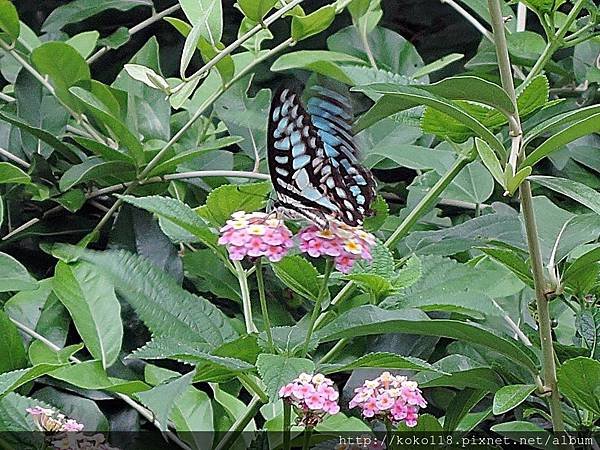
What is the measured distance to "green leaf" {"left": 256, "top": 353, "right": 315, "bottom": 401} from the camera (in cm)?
49

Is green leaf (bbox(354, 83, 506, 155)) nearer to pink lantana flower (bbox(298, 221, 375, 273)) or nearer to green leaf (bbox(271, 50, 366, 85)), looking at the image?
pink lantana flower (bbox(298, 221, 375, 273))

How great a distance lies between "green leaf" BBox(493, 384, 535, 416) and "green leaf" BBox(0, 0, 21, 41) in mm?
670

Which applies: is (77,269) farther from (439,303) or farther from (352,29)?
(352,29)

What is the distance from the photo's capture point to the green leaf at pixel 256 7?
70 cm

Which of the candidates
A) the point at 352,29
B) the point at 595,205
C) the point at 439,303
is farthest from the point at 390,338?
the point at 352,29

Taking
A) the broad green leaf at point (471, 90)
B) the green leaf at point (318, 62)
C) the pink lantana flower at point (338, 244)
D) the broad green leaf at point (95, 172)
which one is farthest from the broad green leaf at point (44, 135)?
the broad green leaf at point (471, 90)

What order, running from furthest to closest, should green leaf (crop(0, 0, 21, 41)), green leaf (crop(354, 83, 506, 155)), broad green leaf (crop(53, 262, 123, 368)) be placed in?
1. green leaf (crop(0, 0, 21, 41))
2. broad green leaf (crop(53, 262, 123, 368))
3. green leaf (crop(354, 83, 506, 155))

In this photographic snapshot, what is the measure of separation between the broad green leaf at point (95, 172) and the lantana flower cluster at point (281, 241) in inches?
10.8

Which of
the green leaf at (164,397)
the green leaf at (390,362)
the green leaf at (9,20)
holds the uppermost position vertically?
the green leaf at (9,20)

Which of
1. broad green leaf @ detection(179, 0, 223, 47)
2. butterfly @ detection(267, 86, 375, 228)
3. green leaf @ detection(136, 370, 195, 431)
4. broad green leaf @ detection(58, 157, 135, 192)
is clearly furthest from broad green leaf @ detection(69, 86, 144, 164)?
green leaf @ detection(136, 370, 195, 431)

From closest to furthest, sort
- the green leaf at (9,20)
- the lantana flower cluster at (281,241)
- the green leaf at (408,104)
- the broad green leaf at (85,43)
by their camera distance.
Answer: the green leaf at (408,104)
the lantana flower cluster at (281,241)
the green leaf at (9,20)
the broad green leaf at (85,43)

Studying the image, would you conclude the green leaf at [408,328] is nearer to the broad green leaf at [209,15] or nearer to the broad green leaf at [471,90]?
the broad green leaf at [471,90]

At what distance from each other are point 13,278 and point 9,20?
0.34m

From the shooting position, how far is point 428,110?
570 millimetres
